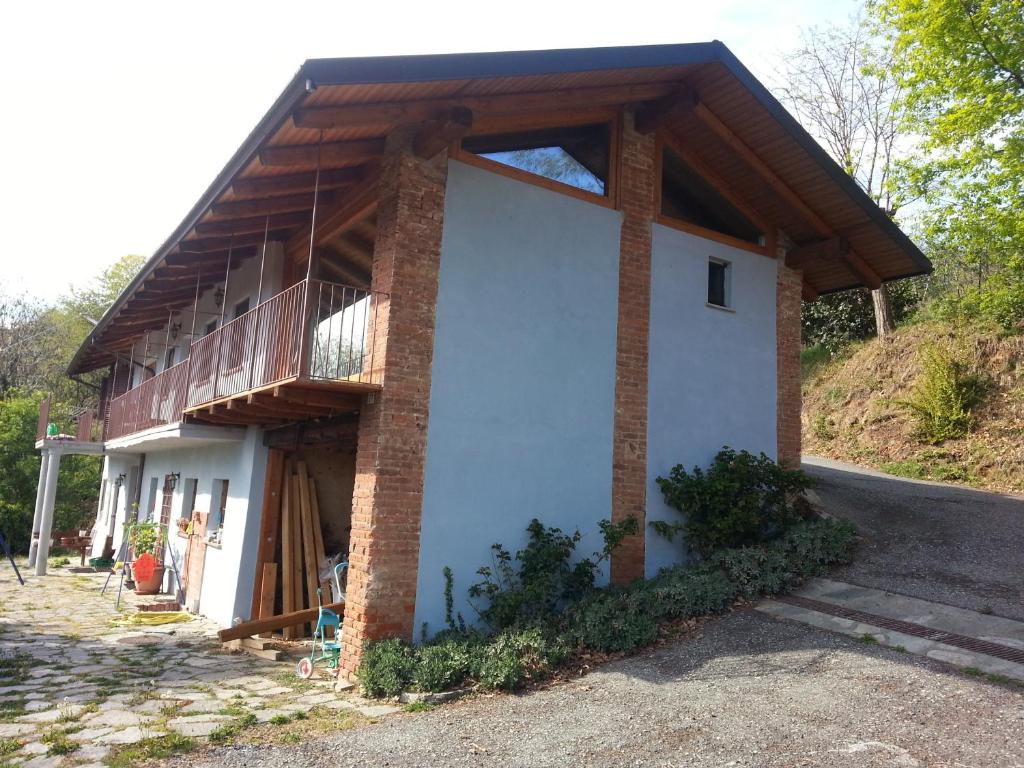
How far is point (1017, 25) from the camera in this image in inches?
602

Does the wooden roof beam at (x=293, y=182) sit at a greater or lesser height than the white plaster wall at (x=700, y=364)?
greater

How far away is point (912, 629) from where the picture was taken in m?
7.26

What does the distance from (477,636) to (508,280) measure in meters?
4.11

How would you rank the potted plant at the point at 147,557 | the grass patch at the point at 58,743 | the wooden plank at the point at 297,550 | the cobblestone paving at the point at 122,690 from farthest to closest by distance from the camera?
the potted plant at the point at 147,557
the wooden plank at the point at 297,550
the cobblestone paving at the point at 122,690
the grass patch at the point at 58,743

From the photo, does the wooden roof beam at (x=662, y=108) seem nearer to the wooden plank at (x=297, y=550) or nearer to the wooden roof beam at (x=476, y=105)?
the wooden roof beam at (x=476, y=105)

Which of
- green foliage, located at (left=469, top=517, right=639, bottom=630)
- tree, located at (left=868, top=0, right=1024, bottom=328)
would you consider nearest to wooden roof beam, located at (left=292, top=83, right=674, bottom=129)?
green foliage, located at (left=469, top=517, right=639, bottom=630)

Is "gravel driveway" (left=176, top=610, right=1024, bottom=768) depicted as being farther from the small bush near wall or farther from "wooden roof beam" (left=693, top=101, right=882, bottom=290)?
"wooden roof beam" (left=693, top=101, right=882, bottom=290)

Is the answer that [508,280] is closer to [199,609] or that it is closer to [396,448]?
[396,448]

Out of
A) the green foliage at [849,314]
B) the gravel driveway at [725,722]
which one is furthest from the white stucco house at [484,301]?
the green foliage at [849,314]

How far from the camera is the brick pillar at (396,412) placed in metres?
7.77

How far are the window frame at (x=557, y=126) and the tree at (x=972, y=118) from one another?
387 inches

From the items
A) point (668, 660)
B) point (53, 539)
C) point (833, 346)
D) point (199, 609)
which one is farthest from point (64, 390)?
point (668, 660)

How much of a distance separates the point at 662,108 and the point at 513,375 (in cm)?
442

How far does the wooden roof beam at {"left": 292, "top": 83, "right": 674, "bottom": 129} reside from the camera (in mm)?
7289
